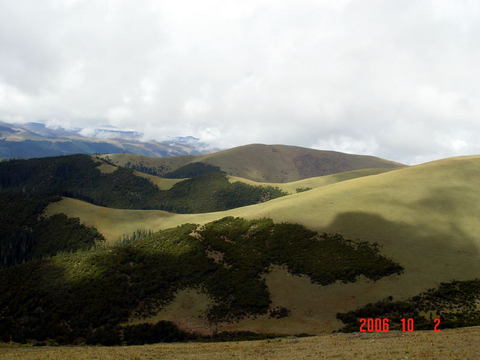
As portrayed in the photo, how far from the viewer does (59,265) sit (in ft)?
341

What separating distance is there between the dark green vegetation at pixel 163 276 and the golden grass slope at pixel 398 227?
411 centimetres

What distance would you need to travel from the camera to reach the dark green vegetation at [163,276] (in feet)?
248

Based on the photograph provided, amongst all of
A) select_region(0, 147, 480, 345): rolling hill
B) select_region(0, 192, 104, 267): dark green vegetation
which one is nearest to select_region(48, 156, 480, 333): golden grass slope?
select_region(0, 147, 480, 345): rolling hill

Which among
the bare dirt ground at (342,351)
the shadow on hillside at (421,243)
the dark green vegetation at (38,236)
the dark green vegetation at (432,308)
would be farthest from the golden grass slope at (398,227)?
the dark green vegetation at (38,236)

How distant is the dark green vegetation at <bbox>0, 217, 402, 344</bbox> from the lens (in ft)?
Result: 248

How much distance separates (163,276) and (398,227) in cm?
7208

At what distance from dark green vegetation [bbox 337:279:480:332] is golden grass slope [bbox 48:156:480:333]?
2558mm

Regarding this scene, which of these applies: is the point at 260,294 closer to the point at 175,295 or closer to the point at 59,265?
the point at 175,295

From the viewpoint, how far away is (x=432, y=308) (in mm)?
62531

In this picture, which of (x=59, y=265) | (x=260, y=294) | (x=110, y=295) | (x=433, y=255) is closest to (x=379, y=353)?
(x=260, y=294)

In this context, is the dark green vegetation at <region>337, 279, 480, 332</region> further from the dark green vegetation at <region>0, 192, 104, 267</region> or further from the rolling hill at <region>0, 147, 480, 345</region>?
the dark green vegetation at <region>0, 192, 104, 267</region>
